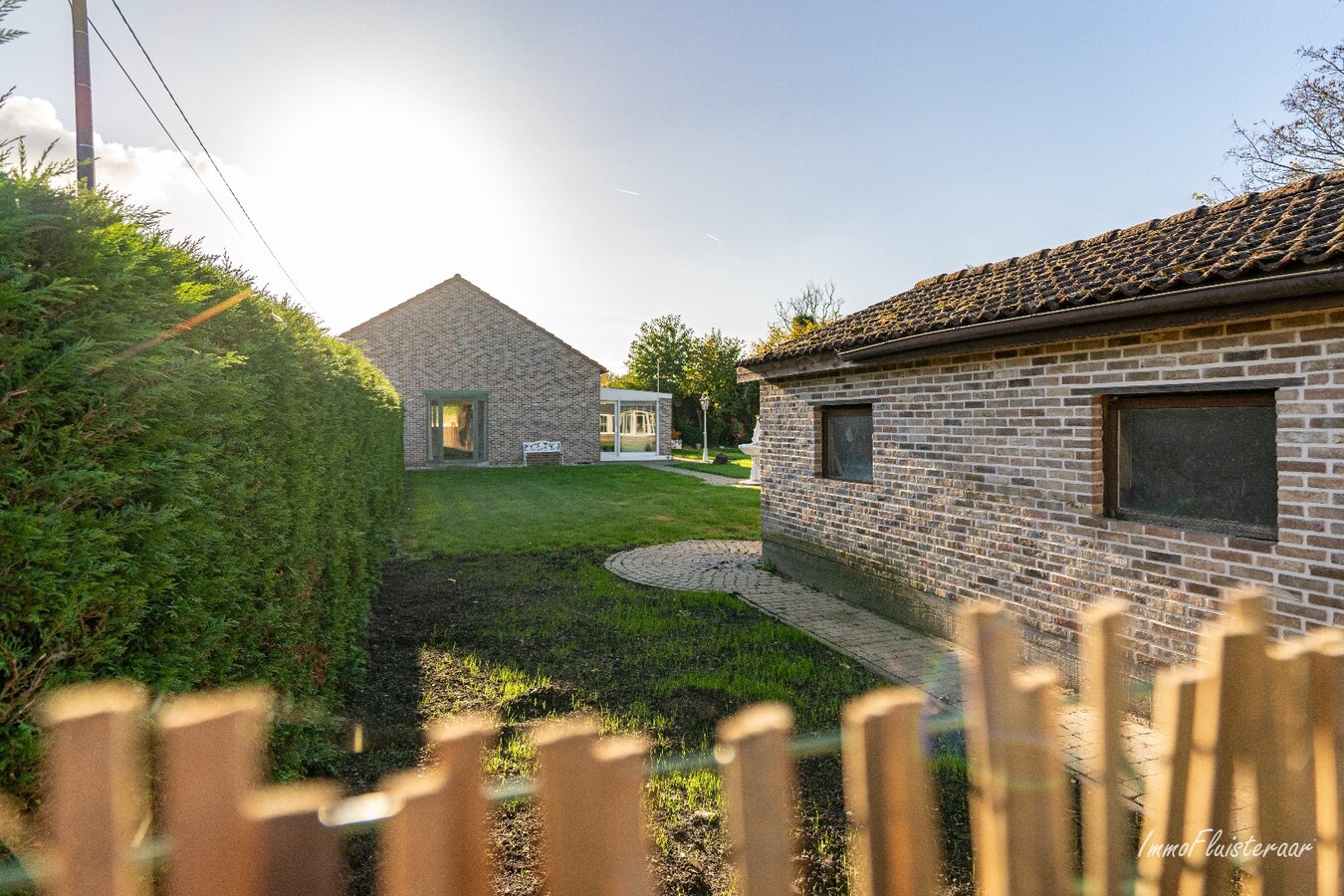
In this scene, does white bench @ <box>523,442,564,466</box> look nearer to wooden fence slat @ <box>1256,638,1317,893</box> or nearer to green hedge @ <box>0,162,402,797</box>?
green hedge @ <box>0,162,402,797</box>

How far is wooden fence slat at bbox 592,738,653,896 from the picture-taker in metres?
0.95

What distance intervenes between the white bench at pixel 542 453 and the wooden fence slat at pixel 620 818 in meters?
26.8

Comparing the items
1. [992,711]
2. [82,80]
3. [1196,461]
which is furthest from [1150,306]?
[82,80]

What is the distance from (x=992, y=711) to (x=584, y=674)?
15.4 ft

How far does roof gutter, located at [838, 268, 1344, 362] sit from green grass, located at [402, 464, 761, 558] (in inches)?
271

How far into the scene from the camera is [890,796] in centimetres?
111

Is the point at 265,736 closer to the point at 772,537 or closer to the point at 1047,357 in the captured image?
the point at 1047,357

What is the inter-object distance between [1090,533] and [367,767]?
18.0ft

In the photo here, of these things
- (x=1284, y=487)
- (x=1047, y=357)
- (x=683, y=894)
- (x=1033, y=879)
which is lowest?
(x=683, y=894)

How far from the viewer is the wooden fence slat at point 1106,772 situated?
50.8 inches

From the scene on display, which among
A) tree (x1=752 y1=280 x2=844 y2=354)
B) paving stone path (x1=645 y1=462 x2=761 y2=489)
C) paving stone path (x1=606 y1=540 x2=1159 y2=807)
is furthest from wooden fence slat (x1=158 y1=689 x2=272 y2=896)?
tree (x1=752 y1=280 x2=844 y2=354)

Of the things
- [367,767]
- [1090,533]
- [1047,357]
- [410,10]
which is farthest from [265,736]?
[410,10]

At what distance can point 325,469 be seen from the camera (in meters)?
5.24

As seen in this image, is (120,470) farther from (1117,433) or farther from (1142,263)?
(1142,263)
